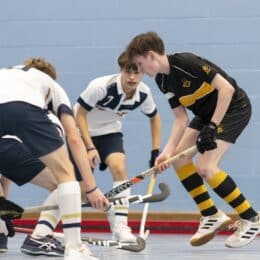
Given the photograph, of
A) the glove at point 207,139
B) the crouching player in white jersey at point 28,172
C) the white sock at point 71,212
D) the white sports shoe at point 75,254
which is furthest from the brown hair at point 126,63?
the white sports shoe at point 75,254

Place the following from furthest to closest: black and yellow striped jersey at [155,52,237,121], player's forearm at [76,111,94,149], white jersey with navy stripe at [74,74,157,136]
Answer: white jersey with navy stripe at [74,74,157,136] → player's forearm at [76,111,94,149] → black and yellow striped jersey at [155,52,237,121]

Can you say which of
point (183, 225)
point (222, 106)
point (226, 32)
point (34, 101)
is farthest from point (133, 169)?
point (34, 101)

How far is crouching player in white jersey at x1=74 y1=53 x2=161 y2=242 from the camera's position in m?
4.87

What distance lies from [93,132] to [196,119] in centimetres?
65

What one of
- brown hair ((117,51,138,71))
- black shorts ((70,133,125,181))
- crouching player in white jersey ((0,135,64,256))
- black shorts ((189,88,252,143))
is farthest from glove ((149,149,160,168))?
crouching player in white jersey ((0,135,64,256))

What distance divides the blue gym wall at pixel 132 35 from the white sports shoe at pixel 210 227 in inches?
58.3

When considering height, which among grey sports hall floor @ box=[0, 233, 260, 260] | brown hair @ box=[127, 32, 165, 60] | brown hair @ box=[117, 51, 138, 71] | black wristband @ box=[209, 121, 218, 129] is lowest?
grey sports hall floor @ box=[0, 233, 260, 260]

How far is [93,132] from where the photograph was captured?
17.1 feet

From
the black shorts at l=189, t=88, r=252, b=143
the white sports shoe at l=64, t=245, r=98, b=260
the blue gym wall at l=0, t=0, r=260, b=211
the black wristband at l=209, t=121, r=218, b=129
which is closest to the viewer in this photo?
the white sports shoe at l=64, t=245, r=98, b=260

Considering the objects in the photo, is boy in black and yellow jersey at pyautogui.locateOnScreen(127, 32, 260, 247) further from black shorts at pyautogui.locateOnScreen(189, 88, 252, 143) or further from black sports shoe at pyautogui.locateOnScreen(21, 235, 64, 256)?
black sports shoe at pyautogui.locateOnScreen(21, 235, 64, 256)

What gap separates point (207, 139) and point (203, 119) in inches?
17.4

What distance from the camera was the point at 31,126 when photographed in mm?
3713

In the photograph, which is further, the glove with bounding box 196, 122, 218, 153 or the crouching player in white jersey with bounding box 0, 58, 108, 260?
the glove with bounding box 196, 122, 218, 153

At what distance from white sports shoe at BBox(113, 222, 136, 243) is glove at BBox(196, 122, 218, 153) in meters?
0.62
